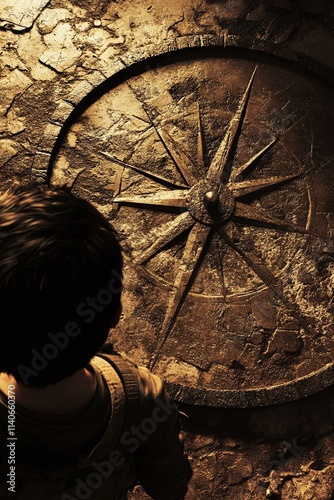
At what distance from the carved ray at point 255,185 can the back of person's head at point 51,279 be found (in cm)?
220

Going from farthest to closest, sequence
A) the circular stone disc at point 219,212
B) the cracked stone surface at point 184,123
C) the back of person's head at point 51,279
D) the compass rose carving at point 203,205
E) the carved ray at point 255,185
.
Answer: the carved ray at point 255,185, the compass rose carving at point 203,205, the circular stone disc at point 219,212, the cracked stone surface at point 184,123, the back of person's head at point 51,279

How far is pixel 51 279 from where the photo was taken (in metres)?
1.35

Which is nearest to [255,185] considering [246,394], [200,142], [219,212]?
[219,212]

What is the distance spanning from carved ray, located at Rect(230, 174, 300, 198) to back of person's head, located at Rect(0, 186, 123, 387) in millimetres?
2198

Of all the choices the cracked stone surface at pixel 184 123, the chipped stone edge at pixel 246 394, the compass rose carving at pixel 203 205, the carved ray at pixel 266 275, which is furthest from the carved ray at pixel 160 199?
the chipped stone edge at pixel 246 394

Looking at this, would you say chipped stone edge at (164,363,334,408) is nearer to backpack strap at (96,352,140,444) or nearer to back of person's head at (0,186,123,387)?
backpack strap at (96,352,140,444)

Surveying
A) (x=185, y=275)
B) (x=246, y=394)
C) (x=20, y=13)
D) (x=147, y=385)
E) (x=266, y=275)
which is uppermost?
(x=20, y=13)

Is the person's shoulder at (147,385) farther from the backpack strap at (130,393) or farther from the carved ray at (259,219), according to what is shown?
the carved ray at (259,219)

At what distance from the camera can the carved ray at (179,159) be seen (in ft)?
12.0

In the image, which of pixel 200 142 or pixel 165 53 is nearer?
pixel 200 142

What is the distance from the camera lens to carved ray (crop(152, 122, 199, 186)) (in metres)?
3.65

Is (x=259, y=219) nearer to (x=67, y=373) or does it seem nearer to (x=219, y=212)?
(x=219, y=212)

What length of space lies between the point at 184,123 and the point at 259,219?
2.42 ft

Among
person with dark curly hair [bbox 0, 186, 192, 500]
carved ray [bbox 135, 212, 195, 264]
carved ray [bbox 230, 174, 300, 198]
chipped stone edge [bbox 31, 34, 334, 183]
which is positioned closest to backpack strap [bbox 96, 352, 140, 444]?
person with dark curly hair [bbox 0, 186, 192, 500]
